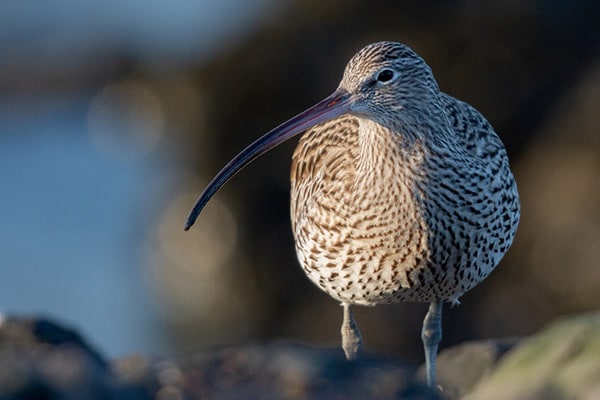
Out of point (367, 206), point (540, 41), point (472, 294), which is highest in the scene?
point (540, 41)

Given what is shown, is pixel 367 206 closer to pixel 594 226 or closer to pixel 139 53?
pixel 594 226

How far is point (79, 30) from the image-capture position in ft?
75.8

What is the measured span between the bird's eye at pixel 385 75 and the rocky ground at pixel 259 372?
7.68ft

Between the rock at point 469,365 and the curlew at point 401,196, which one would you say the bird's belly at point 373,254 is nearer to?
the curlew at point 401,196

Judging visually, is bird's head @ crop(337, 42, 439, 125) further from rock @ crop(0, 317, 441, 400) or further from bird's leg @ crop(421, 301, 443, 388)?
rock @ crop(0, 317, 441, 400)

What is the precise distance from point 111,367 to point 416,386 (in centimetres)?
110

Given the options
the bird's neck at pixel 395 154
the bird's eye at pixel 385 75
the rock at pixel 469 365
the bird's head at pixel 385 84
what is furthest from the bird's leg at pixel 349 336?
the bird's eye at pixel 385 75

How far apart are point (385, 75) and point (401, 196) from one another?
0.67 meters

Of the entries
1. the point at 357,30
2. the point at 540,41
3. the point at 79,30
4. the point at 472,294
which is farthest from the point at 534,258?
the point at 79,30

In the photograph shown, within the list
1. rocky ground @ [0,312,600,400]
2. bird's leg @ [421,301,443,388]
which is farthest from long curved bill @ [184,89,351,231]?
rocky ground @ [0,312,600,400]

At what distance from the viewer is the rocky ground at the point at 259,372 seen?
4062mm

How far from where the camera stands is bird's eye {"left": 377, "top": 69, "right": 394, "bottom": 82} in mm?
7014

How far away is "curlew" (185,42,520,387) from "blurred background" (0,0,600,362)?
491 cm

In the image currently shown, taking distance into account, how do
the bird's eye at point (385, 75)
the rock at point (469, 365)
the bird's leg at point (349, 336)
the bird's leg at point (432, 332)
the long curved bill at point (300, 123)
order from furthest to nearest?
the bird's leg at point (349, 336)
the bird's leg at point (432, 332)
the rock at point (469, 365)
the bird's eye at point (385, 75)
the long curved bill at point (300, 123)
